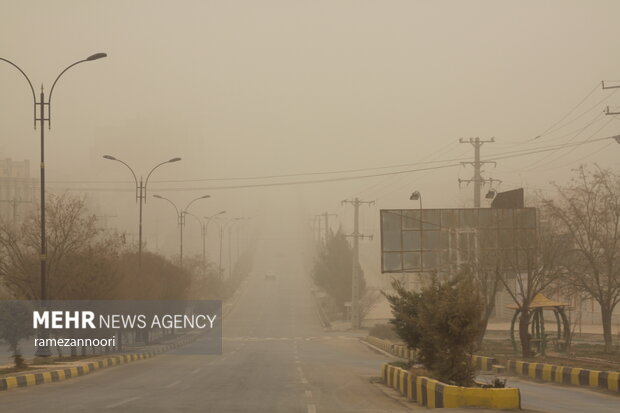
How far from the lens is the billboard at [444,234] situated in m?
40.1

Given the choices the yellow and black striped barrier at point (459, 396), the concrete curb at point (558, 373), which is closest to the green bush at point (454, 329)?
the yellow and black striped barrier at point (459, 396)

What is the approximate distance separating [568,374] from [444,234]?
14.5 meters

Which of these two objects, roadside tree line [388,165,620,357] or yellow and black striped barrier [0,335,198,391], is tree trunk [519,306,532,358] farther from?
yellow and black striped barrier [0,335,198,391]

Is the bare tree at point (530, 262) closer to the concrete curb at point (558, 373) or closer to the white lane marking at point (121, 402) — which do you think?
the concrete curb at point (558, 373)

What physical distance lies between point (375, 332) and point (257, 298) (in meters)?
51.4

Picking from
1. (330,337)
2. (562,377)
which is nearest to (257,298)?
(330,337)

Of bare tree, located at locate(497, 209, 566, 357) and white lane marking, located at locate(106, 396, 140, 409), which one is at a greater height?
bare tree, located at locate(497, 209, 566, 357)

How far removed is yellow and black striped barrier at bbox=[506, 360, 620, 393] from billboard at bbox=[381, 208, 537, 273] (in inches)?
325

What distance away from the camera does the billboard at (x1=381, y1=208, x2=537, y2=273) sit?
132ft

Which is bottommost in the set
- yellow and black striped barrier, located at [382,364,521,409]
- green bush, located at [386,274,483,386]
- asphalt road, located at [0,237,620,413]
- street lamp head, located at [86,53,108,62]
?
asphalt road, located at [0,237,620,413]

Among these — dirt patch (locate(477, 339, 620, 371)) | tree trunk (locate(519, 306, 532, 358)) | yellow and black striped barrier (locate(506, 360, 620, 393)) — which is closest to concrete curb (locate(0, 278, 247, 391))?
yellow and black striped barrier (locate(506, 360, 620, 393))

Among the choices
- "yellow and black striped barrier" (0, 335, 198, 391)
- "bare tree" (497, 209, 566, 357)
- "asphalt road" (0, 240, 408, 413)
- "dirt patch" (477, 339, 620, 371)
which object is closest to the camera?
"asphalt road" (0, 240, 408, 413)

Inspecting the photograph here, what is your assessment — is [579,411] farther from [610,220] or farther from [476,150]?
[476,150]

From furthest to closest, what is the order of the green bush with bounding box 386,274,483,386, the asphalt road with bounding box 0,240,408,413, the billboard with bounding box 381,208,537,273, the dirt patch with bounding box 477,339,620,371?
the billboard with bounding box 381,208,537,273 < the dirt patch with bounding box 477,339,620,371 < the green bush with bounding box 386,274,483,386 < the asphalt road with bounding box 0,240,408,413
